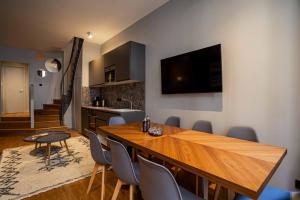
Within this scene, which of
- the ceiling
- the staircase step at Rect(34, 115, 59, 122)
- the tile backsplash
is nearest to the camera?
the ceiling

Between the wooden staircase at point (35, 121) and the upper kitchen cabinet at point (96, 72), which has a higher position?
the upper kitchen cabinet at point (96, 72)

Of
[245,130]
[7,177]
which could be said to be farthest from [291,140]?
[7,177]

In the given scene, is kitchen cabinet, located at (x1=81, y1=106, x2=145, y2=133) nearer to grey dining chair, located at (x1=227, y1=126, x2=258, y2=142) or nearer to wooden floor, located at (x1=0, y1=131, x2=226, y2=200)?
wooden floor, located at (x1=0, y1=131, x2=226, y2=200)

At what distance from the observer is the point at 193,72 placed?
258 cm

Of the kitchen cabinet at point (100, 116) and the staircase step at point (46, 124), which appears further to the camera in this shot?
the staircase step at point (46, 124)

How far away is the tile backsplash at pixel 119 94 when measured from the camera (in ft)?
12.6

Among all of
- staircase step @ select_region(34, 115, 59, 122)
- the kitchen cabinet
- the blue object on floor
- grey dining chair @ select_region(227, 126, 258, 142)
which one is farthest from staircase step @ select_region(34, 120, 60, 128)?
the blue object on floor

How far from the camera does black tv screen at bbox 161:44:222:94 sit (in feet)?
7.52

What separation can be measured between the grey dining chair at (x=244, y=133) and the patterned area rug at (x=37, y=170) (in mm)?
2129

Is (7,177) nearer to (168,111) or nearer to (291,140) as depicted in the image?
(168,111)

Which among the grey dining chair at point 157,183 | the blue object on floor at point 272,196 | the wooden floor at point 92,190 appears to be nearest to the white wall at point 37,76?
the wooden floor at point 92,190

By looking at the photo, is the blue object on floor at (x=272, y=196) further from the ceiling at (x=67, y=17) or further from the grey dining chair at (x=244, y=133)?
the ceiling at (x=67, y=17)

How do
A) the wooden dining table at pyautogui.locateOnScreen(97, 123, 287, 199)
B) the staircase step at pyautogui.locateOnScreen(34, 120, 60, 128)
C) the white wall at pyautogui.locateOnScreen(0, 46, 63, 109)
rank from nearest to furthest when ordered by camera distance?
the wooden dining table at pyautogui.locateOnScreen(97, 123, 287, 199) < the staircase step at pyautogui.locateOnScreen(34, 120, 60, 128) < the white wall at pyautogui.locateOnScreen(0, 46, 63, 109)

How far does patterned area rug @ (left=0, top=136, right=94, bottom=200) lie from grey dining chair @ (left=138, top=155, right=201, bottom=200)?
178 cm
